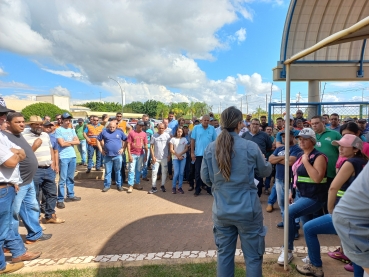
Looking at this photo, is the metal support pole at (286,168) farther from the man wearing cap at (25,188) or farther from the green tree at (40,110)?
the green tree at (40,110)

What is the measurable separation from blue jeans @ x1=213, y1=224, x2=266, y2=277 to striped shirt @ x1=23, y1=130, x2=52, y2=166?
3593 millimetres

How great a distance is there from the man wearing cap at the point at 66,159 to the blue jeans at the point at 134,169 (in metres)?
1.52

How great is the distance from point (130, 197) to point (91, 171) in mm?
2737

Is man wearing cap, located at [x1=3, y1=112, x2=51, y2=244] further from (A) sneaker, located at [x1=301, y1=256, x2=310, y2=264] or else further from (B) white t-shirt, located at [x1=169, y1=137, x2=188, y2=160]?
(A) sneaker, located at [x1=301, y1=256, x2=310, y2=264]

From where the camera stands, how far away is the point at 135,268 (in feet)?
10.7

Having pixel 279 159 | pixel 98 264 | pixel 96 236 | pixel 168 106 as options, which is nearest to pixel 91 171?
pixel 96 236

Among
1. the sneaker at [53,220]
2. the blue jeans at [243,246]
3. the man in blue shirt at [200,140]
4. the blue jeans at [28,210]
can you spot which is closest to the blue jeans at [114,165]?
the man in blue shirt at [200,140]

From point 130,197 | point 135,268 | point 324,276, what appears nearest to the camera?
point 324,276

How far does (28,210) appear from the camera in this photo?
3959 mm

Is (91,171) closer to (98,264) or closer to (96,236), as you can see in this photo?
(96,236)

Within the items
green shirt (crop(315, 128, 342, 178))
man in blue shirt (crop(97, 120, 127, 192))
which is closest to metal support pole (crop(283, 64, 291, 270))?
green shirt (crop(315, 128, 342, 178))

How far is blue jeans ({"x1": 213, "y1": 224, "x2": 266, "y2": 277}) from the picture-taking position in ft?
7.55

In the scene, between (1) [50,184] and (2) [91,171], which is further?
(2) [91,171]

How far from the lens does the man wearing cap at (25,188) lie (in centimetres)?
357
